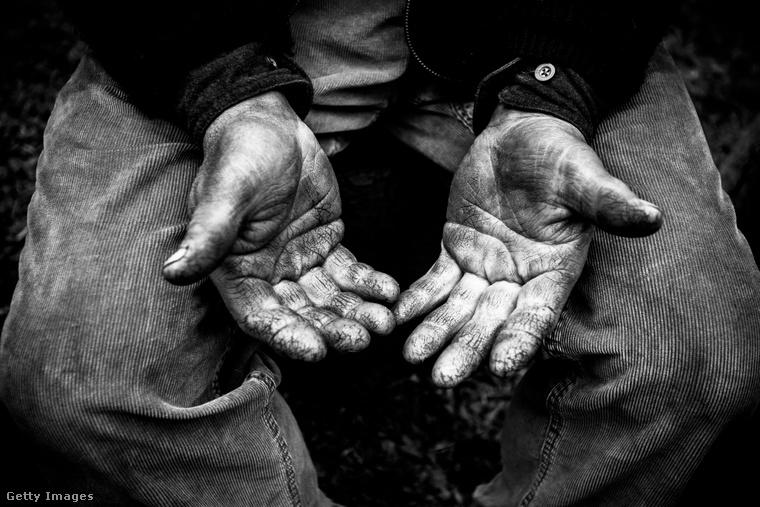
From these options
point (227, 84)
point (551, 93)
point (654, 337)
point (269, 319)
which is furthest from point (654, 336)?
point (227, 84)

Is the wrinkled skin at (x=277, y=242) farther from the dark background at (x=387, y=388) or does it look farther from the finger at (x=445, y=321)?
the dark background at (x=387, y=388)

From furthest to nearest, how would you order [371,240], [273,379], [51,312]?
[371,240], [273,379], [51,312]

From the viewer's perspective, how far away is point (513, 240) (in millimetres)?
1426

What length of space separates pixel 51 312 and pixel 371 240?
112 cm

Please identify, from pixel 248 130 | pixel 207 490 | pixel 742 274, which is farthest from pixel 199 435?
pixel 742 274

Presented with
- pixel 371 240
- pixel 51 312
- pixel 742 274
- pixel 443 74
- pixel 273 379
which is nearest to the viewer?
pixel 51 312

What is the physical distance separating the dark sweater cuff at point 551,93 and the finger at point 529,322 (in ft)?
1.35

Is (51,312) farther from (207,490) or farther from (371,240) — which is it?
(371,240)

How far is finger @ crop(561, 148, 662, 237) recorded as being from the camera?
1115mm

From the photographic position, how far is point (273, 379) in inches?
60.2

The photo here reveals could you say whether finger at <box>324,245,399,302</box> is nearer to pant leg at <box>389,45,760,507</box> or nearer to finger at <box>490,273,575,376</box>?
finger at <box>490,273,575,376</box>

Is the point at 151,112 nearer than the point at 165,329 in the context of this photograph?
No

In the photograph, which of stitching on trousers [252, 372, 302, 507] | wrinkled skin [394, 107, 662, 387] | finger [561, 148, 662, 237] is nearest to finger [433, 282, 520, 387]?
wrinkled skin [394, 107, 662, 387]

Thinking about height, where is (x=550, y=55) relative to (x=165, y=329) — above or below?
above
